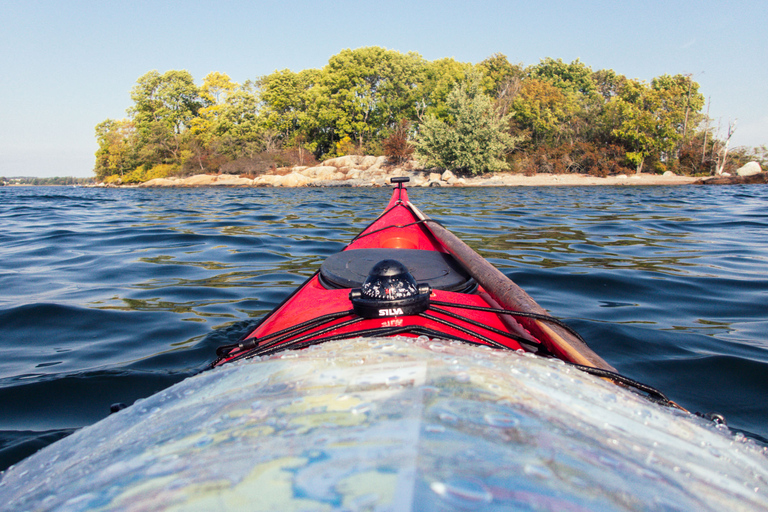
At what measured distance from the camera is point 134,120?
126 ft

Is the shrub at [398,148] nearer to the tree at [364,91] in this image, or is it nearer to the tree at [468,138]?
the tree at [468,138]

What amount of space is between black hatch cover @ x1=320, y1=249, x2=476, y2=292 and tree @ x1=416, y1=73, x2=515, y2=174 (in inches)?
793

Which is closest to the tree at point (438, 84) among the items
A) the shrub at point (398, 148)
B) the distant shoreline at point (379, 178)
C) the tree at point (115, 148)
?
the shrub at point (398, 148)

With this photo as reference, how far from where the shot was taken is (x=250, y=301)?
2730mm

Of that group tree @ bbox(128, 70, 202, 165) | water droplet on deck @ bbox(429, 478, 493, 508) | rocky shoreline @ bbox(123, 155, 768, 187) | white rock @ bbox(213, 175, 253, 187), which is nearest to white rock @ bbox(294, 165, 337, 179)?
rocky shoreline @ bbox(123, 155, 768, 187)

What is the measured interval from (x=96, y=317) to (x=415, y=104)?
105ft

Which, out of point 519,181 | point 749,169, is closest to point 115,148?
point 519,181

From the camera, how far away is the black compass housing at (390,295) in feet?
3.67

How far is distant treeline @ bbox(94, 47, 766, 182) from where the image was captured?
2275cm

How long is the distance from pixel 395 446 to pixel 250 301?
96.0 inches

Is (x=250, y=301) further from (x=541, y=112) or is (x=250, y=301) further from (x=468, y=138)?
(x=541, y=112)

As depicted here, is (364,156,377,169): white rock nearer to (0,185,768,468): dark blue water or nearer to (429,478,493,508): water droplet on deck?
(0,185,768,468): dark blue water

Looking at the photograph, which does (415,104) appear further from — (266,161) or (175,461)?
(175,461)

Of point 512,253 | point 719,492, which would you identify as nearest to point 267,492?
point 719,492
